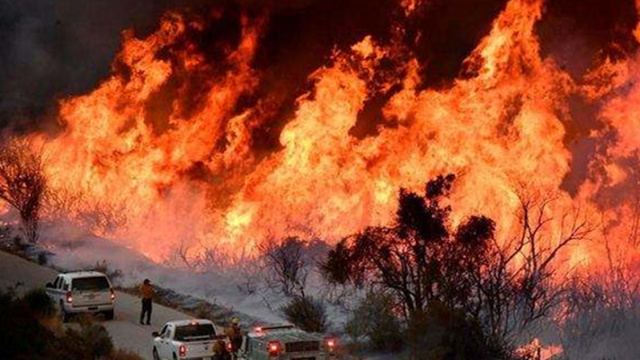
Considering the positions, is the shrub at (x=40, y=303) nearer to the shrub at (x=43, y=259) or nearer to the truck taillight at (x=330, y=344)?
the shrub at (x=43, y=259)

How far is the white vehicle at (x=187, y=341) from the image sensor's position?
78.6ft

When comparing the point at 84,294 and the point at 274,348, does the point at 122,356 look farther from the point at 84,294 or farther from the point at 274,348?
the point at 84,294

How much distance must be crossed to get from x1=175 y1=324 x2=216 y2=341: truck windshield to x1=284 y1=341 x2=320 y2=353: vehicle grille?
13.1ft

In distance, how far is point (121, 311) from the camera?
34500 mm

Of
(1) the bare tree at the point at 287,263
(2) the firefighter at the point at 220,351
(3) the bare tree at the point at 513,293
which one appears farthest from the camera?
(1) the bare tree at the point at 287,263

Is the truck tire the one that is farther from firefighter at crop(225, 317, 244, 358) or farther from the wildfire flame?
firefighter at crop(225, 317, 244, 358)

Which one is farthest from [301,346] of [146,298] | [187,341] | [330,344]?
[146,298]

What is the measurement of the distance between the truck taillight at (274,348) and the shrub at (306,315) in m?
7.65

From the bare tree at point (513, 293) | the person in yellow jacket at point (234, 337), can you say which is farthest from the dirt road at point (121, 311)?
the bare tree at point (513, 293)

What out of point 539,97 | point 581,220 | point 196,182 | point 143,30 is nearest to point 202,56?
point 143,30

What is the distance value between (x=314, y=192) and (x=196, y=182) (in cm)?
785

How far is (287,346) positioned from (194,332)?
4.26 meters

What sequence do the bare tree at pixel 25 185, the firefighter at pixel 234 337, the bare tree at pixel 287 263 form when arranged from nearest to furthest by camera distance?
the firefighter at pixel 234 337, the bare tree at pixel 287 263, the bare tree at pixel 25 185

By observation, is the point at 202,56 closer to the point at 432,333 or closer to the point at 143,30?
the point at 143,30
